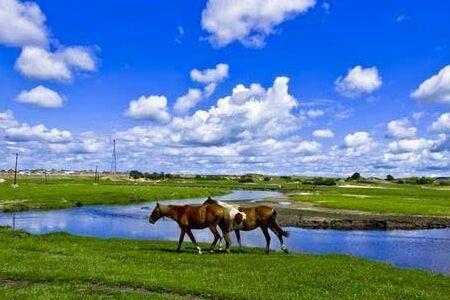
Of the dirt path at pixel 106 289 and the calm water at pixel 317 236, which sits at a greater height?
the dirt path at pixel 106 289

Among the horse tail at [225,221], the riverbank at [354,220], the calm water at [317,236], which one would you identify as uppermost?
the horse tail at [225,221]

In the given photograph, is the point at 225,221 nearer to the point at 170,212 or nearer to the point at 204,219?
the point at 204,219

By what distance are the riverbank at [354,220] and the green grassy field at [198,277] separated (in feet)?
124

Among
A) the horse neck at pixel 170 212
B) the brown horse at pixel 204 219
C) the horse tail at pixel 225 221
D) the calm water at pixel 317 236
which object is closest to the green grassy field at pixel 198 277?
the brown horse at pixel 204 219

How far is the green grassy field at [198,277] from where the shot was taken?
19375mm

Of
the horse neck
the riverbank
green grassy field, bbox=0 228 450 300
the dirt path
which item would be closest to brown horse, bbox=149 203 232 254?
the horse neck

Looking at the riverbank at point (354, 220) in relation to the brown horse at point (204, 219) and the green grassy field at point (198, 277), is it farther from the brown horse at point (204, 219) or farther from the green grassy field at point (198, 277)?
the green grassy field at point (198, 277)

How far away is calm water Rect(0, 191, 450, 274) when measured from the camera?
4316cm

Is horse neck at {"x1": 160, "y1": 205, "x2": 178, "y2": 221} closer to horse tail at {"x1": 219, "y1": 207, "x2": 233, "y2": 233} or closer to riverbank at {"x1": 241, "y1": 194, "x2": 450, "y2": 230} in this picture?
horse tail at {"x1": 219, "y1": 207, "x2": 233, "y2": 233}

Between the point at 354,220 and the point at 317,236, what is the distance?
58.6ft

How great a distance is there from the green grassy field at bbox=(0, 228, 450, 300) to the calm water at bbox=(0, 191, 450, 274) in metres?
14.3

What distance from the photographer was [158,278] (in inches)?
840

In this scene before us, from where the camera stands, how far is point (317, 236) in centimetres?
5562

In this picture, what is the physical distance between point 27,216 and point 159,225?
2117 cm
